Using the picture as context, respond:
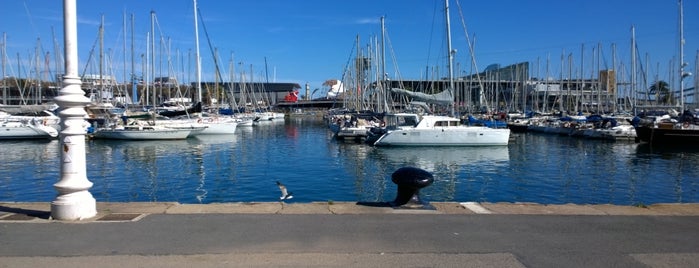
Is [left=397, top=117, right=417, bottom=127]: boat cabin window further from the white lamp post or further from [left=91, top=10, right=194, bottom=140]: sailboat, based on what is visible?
the white lamp post

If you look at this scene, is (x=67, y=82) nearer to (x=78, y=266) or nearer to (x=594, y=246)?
(x=78, y=266)

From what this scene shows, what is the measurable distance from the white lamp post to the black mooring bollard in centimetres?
519

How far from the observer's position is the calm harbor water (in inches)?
808

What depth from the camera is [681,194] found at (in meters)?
21.4

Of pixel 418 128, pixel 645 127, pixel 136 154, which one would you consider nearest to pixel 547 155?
pixel 418 128

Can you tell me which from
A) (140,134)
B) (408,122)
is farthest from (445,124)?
(140,134)

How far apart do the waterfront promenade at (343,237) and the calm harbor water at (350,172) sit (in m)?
9.83

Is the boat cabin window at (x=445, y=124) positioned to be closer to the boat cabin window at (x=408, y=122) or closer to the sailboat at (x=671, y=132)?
the boat cabin window at (x=408, y=122)

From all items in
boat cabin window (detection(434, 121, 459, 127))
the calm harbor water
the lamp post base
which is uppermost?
boat cabin window (detection(434, 121, 459, 127))

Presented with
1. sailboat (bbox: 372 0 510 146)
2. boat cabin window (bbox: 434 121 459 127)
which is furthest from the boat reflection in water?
boat cabin window (bbox: 434 121 459 127)

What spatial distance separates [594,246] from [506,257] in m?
1.51

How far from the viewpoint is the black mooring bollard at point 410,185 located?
10.0m

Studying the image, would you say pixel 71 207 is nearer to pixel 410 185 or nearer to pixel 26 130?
pixel 410 185

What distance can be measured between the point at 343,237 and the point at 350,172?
2030 centimetres
